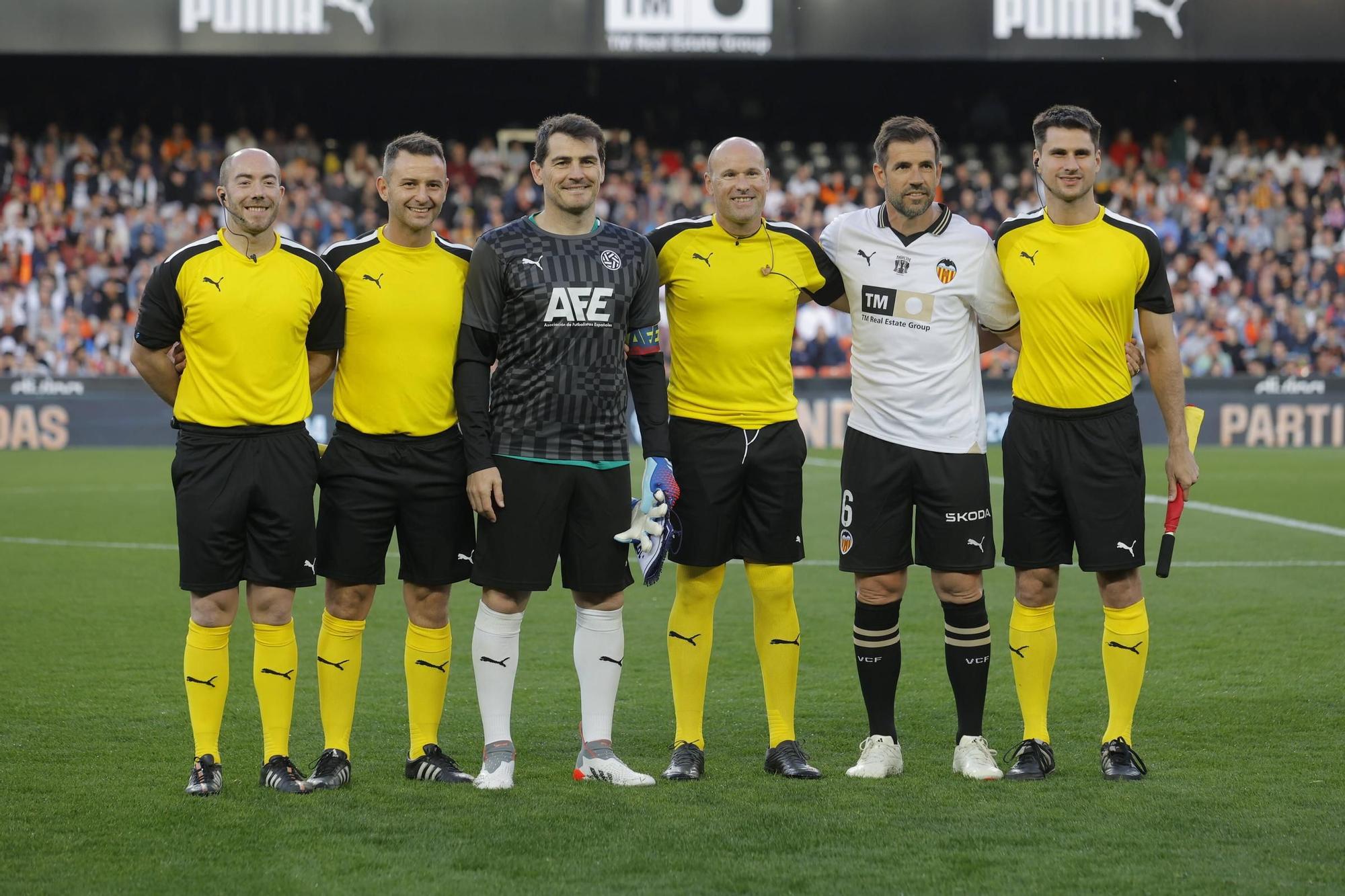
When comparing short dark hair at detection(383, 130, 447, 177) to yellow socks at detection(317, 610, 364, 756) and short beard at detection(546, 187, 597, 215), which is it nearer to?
short beard at detection(546, 187, 597, 215)

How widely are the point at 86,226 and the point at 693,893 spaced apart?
2199 centimetres

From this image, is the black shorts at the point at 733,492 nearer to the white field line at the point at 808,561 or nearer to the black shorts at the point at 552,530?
the black shorts at the point at 552,530

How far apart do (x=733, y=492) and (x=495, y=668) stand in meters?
0.97

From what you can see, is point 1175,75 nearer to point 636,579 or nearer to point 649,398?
Result: point 636,579

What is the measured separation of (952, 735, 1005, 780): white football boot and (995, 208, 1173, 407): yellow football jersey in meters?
1.14

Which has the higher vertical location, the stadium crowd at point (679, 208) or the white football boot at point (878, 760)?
the stadium crowd at point (679, 208)

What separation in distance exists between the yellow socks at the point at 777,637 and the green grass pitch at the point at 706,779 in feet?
0.77

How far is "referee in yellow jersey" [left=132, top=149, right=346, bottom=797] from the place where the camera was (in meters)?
4.89

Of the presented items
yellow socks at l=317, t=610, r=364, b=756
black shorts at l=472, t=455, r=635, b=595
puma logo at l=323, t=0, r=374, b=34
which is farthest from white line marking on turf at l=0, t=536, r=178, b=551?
puma logo at l=323, t=0, r=374, b=34

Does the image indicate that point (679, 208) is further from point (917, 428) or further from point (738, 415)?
point (917, 428)

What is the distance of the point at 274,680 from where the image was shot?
5027 millimetres

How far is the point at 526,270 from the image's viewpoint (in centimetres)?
496

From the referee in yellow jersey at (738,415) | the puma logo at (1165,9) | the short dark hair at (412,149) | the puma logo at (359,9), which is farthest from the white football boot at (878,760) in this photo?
the puma logo at (1165,9)

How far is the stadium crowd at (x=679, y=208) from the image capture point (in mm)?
22188
